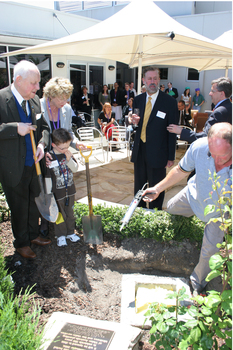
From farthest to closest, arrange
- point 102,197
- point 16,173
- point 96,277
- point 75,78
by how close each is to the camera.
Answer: point 75,78 < point 102,197 < point 96,277 < point 16,173

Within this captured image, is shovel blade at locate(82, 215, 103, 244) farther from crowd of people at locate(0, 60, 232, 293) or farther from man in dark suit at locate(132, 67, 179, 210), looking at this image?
man in dark suit at locate(132, 67, 179, 210)

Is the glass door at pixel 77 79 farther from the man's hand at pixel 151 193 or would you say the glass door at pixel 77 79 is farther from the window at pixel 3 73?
the man's hand at pixel 151 193

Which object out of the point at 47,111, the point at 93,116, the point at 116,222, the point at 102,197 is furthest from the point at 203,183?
the point at 93,116

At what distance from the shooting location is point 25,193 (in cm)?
299

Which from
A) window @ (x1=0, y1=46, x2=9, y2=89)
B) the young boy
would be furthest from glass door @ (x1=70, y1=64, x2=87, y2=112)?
the young boy

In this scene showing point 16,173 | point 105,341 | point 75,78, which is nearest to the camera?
point 105,341

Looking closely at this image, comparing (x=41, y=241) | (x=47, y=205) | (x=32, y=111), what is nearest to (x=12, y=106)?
(x=32, y=111)

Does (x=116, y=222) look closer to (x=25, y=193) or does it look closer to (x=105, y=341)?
(x=25, y=193)

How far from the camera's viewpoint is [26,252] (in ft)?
10.0

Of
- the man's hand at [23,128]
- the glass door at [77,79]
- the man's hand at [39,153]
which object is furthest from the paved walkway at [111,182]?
the glass door at [77,79]

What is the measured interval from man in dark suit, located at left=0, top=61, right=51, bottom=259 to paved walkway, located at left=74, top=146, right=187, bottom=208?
1.51 meters

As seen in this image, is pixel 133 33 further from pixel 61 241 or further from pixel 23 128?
pixel 61 241

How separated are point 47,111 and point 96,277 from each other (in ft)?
6.73

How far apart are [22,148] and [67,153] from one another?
0.59 meters
